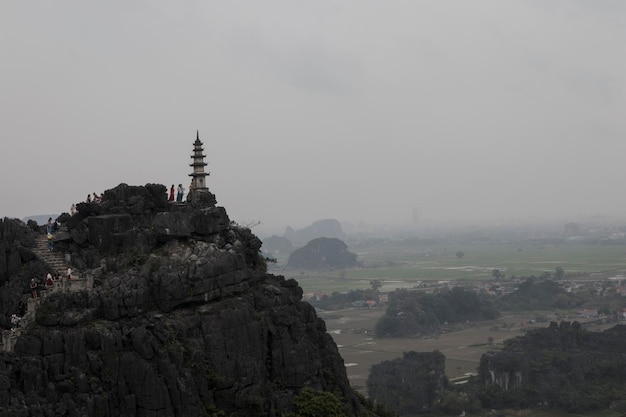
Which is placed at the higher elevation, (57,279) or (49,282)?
(57,279)

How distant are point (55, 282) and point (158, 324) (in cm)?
463

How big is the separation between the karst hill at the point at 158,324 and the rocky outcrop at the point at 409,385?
4592cm

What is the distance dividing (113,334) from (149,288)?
2.93 metres

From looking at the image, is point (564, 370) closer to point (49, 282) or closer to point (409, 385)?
point (409, 385)

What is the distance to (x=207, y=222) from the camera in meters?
41.1

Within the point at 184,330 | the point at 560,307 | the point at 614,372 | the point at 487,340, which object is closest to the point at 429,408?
the point at 614,372

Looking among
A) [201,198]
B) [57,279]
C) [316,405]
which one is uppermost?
[201,198]

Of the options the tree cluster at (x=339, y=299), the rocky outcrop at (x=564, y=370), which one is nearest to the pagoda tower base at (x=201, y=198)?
the rocky outcrop at (x=564, y=370)

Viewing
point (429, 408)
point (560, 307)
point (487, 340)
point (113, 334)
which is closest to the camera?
point (113, 334)

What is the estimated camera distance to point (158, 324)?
120 ft

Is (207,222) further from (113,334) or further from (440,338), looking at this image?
(440,338)

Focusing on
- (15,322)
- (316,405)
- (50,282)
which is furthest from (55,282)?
(316,405)

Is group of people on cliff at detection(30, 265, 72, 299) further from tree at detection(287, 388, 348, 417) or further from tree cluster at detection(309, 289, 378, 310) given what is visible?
tree cluster at detection(309, 289, 378, 310)

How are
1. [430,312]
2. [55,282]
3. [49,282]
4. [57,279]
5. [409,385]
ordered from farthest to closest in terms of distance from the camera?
[430,312]
[409,385]
[57,279]
[49,282]
[55,282]
